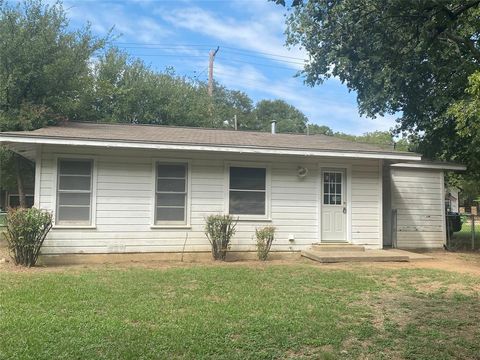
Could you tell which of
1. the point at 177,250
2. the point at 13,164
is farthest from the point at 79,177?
the point at 13,164

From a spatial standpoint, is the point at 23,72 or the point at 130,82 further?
the point at 130,82

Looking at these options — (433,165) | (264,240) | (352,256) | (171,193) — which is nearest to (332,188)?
(352,256)

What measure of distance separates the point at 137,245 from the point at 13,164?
7188 mm

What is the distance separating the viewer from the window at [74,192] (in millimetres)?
9922

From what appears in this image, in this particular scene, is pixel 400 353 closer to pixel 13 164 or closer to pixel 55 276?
pixel 55 276

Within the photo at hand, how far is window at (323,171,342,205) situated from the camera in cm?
1141

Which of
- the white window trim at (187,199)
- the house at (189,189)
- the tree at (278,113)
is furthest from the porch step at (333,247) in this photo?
the tree at (278,113)

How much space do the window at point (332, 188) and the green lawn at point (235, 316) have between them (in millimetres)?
3324

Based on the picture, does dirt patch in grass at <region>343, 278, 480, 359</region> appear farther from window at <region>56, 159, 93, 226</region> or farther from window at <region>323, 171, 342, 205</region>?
window at <region>56, 159, 93, 226</region>

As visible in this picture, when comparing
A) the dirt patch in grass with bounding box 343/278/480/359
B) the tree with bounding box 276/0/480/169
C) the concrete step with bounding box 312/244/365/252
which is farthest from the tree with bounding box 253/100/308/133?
the dirt patch in grass with bounding box 343/278/480/359

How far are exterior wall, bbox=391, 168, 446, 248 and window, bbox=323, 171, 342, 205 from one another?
8.59 feet

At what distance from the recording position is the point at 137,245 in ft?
33.6

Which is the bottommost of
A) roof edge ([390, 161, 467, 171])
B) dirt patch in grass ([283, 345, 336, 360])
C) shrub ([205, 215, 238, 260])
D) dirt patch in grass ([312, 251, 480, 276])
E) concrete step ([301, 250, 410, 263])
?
dirt patch in grass ([283, 345, 336, 360])

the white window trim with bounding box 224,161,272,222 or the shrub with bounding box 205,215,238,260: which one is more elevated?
the white window trim with bounding box 224,161,272,222
